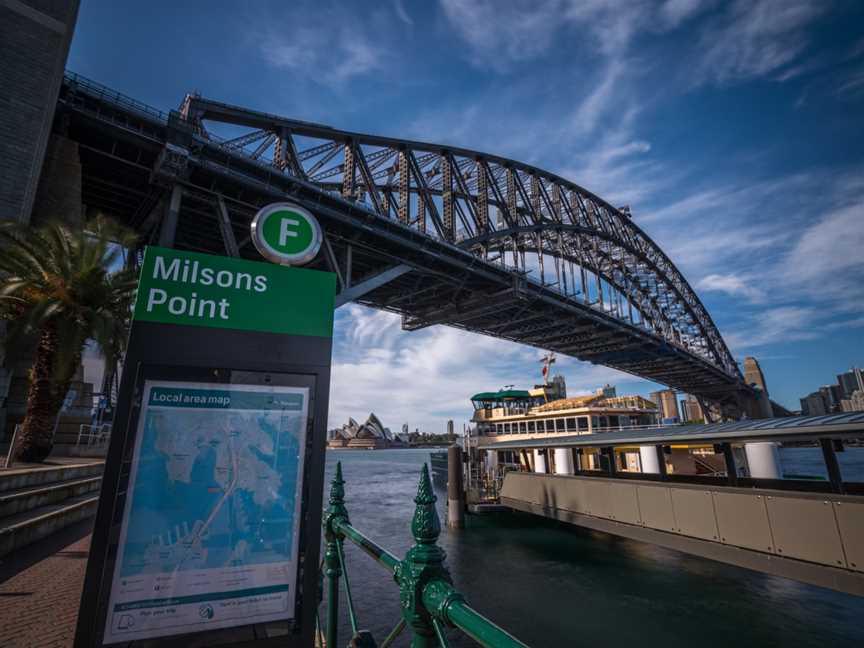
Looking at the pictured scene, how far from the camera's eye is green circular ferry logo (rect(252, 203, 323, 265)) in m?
2.88

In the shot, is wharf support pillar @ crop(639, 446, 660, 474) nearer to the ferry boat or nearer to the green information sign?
the ferry boat

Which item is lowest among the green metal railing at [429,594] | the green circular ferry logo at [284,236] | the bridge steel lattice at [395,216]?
the green metal railing at [429,594]

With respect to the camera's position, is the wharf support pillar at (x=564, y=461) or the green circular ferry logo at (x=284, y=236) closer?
the green circular ferry logo at (x=284, y=236)

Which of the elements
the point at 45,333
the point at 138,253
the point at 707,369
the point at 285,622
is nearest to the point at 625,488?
the point at 285,622

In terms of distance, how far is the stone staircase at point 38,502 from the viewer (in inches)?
280

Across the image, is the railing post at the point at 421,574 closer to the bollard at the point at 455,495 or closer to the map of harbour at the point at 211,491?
the map of harbour at the point at 211,491

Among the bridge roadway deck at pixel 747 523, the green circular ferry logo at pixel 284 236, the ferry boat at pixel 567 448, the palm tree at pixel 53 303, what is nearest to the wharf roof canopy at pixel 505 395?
the ferry boat at pixel 567 448

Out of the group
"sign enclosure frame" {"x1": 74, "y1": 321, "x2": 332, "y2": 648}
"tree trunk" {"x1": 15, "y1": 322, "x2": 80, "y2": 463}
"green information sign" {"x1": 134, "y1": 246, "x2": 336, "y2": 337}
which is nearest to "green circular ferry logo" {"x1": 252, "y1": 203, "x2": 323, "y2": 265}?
"green information sign" {"x1": 134, "y1": 246, "x2": 336, "y2": 337}

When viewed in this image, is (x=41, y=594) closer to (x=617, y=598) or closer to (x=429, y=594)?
(x=429, y=594)

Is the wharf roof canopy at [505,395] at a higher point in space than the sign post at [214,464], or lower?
higher

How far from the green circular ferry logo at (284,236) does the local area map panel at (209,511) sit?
0.93 metres

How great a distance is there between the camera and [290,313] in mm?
2643

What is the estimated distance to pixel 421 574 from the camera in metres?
2.03

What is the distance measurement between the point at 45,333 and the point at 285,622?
1467 centimetres
